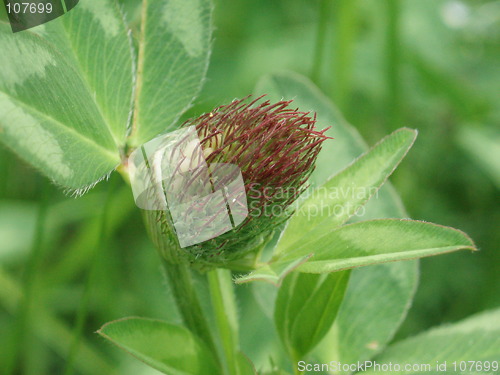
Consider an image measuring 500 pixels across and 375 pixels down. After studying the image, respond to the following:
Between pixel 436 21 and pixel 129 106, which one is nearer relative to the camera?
pixel 129 106

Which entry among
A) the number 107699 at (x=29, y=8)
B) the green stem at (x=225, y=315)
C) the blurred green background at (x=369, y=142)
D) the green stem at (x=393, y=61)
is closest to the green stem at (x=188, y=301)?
the green stem at (x=225, y=315)

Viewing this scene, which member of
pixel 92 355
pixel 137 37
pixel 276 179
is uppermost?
pixel 137 37

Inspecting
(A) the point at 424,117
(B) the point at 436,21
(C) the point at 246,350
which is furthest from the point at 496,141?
(C) the point at 246,350

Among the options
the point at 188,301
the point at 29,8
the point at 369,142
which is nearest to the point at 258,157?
the point at 188,301

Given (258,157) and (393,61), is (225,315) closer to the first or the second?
(258,157)

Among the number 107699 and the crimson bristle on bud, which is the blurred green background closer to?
the number 107699

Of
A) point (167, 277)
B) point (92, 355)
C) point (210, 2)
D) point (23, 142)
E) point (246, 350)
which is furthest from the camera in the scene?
point (92, 355)

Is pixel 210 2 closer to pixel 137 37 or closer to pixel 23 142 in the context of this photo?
pixel 137 37
